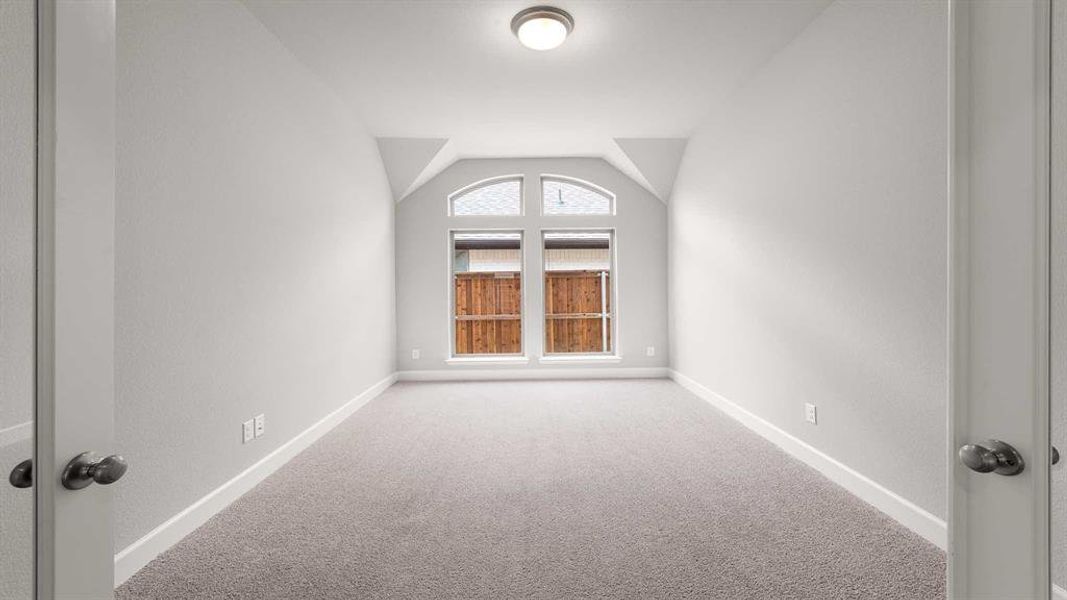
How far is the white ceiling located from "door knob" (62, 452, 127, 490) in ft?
8.18

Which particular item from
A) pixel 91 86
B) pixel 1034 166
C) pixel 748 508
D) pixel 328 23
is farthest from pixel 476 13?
pixel 748 508

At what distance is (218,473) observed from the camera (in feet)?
6.88

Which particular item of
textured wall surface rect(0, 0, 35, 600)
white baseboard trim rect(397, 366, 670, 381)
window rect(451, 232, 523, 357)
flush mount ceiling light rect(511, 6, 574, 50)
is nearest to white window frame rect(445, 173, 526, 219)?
window rect(451, 232, 523, 357)

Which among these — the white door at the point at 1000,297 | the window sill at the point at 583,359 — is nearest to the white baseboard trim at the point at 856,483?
the white door at the point at 1000,297

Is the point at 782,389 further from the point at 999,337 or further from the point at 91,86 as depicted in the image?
the point at 91,86

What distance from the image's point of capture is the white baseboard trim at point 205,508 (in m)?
1.60

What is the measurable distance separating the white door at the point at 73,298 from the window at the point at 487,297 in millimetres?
4810

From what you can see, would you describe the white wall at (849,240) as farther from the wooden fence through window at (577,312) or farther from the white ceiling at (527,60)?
the wooden fence through window at (577,312)

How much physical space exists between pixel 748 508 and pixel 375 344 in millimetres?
3519

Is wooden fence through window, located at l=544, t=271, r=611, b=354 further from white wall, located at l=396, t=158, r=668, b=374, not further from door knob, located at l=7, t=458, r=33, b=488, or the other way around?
door knob, located at l=7, t=458, r=33, b=488

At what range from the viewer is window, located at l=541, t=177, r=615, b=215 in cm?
538

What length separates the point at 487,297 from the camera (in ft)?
18.2

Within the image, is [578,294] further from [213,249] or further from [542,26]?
[213,249]

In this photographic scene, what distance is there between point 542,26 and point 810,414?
268 cm
